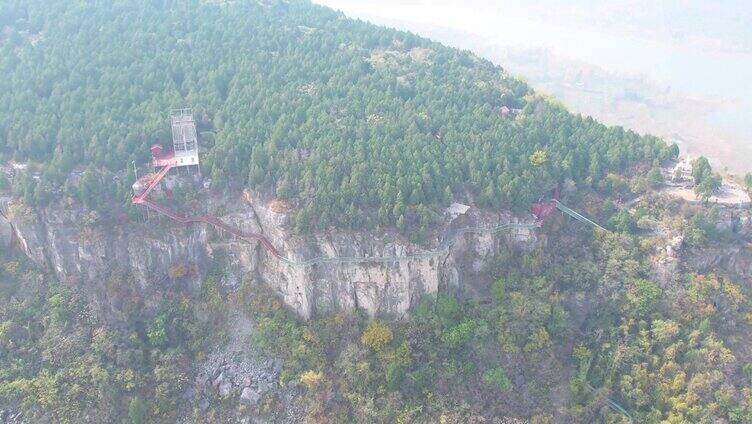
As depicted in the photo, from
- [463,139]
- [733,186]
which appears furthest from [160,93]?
[733,186]

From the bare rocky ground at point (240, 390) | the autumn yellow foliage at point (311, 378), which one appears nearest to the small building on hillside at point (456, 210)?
the autumn yellow foliage at point (311, 378)

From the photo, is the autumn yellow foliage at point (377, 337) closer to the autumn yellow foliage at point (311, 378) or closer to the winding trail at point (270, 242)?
the autumn yellow foliage at point (311, 378)

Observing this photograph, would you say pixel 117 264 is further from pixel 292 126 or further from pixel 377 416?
pixel 377 416

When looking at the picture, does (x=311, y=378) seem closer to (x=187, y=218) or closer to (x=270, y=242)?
(x=270, y=242)

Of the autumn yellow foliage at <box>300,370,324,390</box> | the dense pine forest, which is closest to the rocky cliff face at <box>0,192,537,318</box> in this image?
the dense pine forest

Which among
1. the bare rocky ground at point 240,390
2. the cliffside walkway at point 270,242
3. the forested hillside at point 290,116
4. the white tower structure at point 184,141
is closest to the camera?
the bare rocky ground at point 240,390

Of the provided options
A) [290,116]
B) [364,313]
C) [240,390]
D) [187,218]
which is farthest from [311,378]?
[290,116]

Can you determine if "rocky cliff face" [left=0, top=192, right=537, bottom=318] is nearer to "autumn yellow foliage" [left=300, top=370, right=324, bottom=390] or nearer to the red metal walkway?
the red metal walkway
